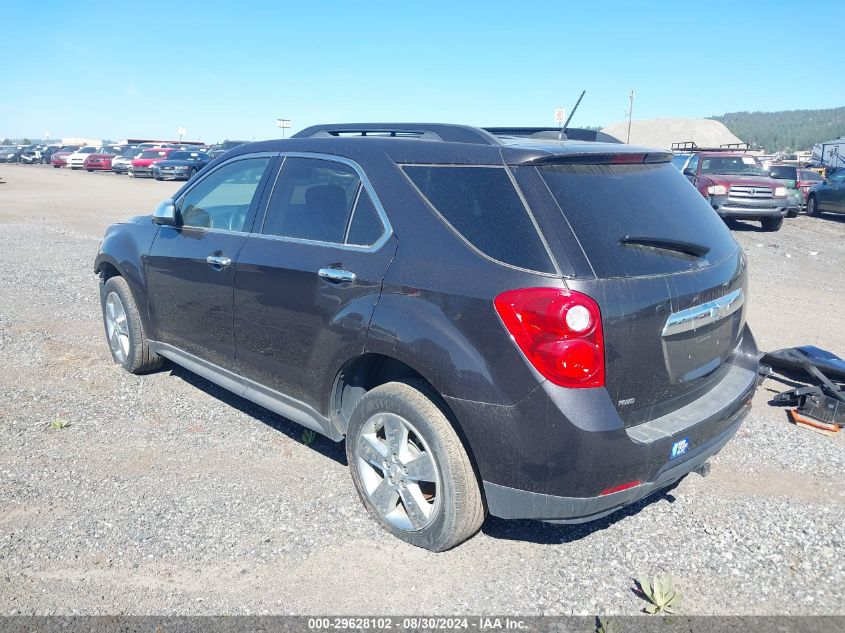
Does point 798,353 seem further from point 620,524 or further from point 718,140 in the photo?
point 718,140

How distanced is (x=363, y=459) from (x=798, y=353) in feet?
12.0

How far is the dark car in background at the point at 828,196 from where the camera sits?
70.2 ft

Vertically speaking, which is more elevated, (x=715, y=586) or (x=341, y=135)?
(x=341, y=135)

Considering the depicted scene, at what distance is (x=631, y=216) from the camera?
10.5ft

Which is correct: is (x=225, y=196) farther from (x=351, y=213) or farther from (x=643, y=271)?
(x=643, y=271)

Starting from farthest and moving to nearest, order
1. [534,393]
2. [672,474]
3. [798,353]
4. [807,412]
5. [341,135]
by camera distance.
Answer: [798,353]
[807,412]
[341,135]
[672,474]
[534,393]

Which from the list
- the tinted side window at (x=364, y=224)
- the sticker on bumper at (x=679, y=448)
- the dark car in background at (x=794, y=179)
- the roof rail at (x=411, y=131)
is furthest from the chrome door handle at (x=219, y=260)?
the dark car in background at (x=794, y=179)

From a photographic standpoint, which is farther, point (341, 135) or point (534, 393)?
point (341, 135)

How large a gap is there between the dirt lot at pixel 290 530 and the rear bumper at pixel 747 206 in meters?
12.1

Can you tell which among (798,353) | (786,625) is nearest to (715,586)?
(786,625)

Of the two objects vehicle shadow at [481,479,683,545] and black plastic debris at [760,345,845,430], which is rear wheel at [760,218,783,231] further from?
vehicle shadow at [481,479,683,545]

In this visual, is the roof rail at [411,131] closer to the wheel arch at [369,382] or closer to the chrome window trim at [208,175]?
the chrome window trim at [208,175]

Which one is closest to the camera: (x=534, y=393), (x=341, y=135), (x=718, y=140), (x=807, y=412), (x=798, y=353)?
(x=534, y=393)

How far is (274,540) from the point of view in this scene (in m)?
3.51
